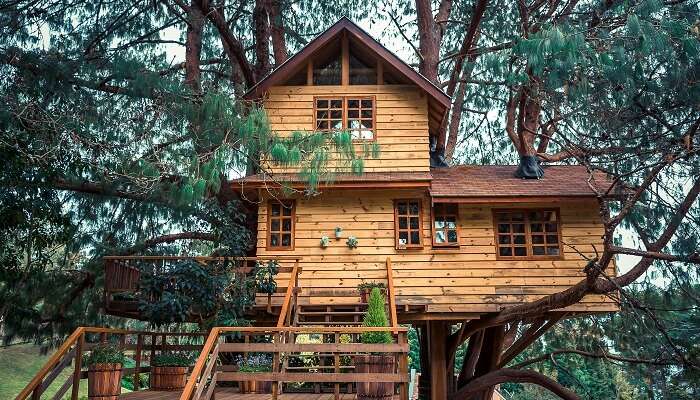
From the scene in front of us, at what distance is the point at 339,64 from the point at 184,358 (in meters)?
6.94

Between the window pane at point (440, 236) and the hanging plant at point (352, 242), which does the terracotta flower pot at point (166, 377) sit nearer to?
the hanging plant at point (352, 242)

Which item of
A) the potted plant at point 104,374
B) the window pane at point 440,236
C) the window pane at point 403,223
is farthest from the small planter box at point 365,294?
the potted plant at point 104,374

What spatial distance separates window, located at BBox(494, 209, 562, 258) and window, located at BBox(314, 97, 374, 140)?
10.6ft

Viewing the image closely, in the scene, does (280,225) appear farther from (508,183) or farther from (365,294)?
(508,183)

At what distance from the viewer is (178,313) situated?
9.71 metres

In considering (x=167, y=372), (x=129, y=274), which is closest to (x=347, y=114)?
(x=129, y=274)

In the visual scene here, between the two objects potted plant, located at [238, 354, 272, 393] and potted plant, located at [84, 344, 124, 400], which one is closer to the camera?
potted plant, located at [84, 344, 124, 400]

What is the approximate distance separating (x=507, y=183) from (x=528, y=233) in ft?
3.71

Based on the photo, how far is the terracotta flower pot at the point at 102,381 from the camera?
7004 millimetres

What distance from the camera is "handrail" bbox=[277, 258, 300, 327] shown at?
8647mm

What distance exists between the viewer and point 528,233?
11.9 m

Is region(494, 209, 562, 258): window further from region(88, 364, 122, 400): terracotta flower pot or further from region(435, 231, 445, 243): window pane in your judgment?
region(88, 364, 122, 400): terracotta flower pot

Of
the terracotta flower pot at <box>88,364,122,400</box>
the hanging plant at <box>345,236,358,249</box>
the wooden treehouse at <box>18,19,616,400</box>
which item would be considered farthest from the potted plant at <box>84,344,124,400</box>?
the hanging plant at <box>345,236,358,249</box>

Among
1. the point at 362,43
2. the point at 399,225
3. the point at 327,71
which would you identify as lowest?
the point at 399,225
